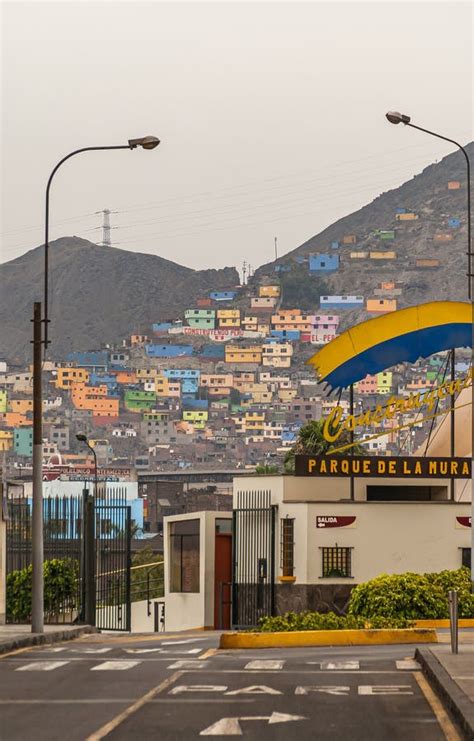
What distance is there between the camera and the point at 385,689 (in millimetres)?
16172

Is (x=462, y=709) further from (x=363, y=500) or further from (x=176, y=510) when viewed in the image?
(x=176, y=510)

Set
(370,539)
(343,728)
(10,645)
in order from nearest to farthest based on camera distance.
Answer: (343,728)
(10,645)
(370,539)

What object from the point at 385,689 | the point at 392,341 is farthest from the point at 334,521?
the point at 385,689

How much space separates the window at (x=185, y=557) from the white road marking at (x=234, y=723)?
126ft

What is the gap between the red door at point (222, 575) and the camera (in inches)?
1978

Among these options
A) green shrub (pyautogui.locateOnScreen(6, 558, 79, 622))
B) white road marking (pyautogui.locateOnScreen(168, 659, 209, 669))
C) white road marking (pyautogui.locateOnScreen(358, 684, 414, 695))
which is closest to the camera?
white road marking (pyautogui.locateOnScreen(358, 684, 414, 695))

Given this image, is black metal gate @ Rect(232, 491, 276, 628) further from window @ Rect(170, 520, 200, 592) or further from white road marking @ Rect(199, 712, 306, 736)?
white road marking @ Rect(199, 712, 306, 736)

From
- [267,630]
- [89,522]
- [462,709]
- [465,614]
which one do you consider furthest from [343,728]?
[89,522]

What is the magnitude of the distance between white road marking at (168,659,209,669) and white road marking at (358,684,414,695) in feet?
12.9

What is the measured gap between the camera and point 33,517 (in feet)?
94.2

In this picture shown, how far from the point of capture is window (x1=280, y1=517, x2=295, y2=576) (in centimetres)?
4509

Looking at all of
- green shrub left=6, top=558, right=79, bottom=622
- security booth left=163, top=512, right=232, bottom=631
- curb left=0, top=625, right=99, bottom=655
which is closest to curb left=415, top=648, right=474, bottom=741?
curb left=0, top=625, right=99, bottom=655

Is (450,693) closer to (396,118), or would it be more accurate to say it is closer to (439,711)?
(439,711)

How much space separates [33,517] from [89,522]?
5828 mm
